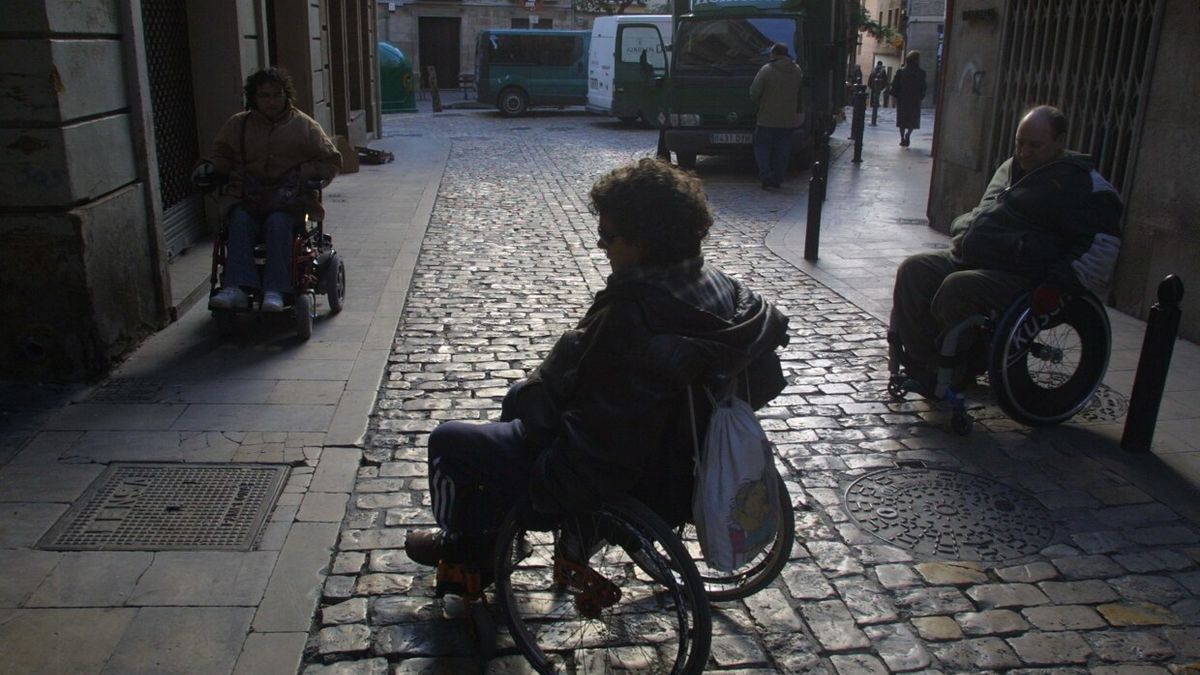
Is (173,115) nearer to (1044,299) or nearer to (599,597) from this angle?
(1044,299)

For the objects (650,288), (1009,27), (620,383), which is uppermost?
(1009,27)

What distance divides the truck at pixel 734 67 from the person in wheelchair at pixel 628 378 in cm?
1350

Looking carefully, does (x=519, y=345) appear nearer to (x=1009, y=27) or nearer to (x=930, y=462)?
(x=930, y=462)

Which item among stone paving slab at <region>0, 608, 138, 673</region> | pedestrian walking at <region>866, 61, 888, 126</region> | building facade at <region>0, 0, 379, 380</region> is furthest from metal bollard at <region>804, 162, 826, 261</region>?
pedestrian walking at <region>866, 61, 888, 126</region>

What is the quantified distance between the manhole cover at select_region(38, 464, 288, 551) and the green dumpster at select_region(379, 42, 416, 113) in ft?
82.8

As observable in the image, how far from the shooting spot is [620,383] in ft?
9.07

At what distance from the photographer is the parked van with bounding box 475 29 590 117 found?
95.5ft

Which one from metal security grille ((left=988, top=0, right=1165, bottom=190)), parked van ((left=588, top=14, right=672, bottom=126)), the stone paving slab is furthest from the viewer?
parked van ((left=588, top=14, right=672, bottom=126))

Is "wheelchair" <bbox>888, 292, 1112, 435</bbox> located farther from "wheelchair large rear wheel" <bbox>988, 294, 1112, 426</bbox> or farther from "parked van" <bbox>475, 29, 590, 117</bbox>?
"parked van" <bbox>475, 29, 590, 117</bbox>

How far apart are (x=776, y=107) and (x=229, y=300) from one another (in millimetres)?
9750

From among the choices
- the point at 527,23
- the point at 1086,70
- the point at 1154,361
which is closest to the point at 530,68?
the point at 527,23

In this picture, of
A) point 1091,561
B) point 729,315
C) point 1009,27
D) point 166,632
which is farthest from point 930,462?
point 1009,27

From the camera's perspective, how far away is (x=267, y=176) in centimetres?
656

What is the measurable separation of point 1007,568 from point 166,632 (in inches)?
114
